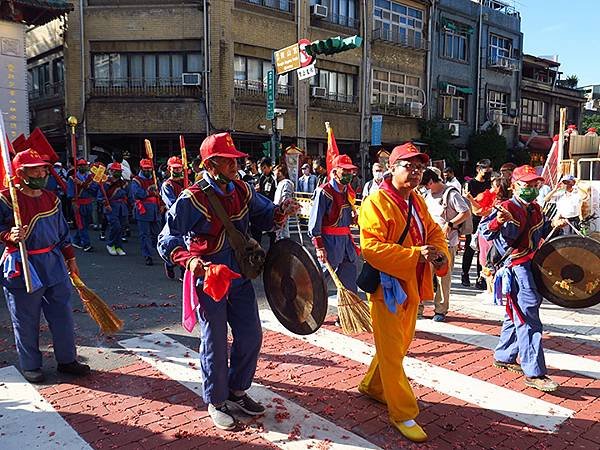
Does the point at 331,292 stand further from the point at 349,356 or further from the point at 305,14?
the point at 305,14

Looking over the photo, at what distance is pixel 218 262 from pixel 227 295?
261mm

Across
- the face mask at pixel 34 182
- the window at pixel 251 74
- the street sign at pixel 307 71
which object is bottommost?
the face mask at pixel 34 182

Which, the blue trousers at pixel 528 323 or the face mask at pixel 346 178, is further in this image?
the face mask at pixel 346 178

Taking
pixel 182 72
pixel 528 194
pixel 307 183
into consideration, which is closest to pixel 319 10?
pixel 182 72

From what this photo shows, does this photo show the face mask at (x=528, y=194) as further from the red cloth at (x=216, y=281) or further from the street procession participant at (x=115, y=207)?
the street procession participant at (x=115, y=207)

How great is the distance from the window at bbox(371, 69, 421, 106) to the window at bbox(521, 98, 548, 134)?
10.6m

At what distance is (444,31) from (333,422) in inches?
1170

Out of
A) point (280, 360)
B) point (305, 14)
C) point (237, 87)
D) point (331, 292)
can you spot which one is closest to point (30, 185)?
point (280, 360)

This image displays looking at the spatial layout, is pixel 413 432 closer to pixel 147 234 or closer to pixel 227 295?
pixel 227 295

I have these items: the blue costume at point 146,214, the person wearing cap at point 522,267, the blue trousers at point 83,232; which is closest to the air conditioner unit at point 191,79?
the blue trousers at point 83,232

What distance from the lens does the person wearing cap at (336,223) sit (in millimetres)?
6313

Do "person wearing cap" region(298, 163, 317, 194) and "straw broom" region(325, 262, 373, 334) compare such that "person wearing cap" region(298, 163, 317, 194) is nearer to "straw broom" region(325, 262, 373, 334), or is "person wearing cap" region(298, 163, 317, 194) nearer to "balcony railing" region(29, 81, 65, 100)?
"straw broom" region(325, 262, 373, 334)

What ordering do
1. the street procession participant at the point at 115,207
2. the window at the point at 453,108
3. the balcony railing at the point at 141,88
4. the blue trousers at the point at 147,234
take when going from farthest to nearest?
1. the window at the point at 453,108
2. the balcony railing at the point at 141,88
3. the street procession participant at the point at 115,207
4. the blue trousers at the point at 147,234

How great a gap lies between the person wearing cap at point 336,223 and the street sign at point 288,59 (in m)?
9.30
